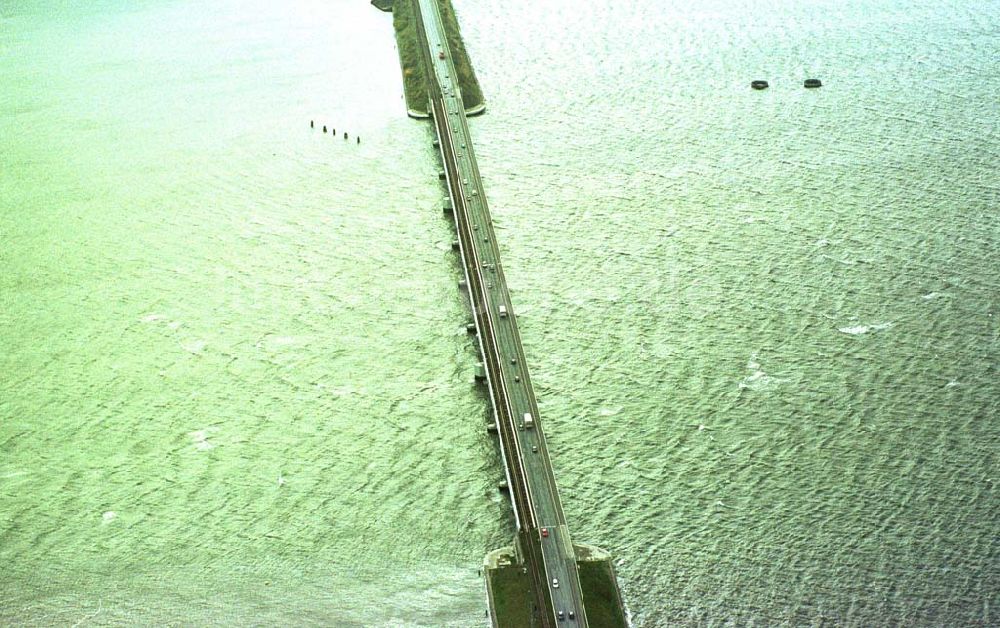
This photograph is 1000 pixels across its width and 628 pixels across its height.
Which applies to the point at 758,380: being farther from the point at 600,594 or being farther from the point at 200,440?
the point at 200,440

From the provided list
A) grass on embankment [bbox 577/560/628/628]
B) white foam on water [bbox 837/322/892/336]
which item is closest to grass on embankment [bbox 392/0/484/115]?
white foam on water [bbox 837/322/892/336]

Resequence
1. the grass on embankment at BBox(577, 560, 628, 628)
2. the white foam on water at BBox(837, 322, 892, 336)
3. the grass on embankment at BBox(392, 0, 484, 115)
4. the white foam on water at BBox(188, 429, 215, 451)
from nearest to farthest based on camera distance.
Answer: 1. the grass on embankment at BBox(577, 560, 628, 628)
2. the white foam on water at BBox(188, 429, 215, 451)
3. the white foam on water at BBox(837, 322, 892, 336)
4. the grass on embankment at BBox(392, 0, 484, 115)

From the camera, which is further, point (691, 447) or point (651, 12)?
A: point (651, 12)

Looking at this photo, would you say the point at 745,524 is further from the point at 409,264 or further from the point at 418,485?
the point at 409,264

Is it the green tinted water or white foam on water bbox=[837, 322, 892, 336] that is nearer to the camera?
the green tinted water

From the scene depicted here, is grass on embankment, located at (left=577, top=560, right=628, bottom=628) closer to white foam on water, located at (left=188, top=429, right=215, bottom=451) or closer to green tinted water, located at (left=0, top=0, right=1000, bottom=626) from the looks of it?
green tinted water, located at (left=0, top=0, right=1000, bottom=626)

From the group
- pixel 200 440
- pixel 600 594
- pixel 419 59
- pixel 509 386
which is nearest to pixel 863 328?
Answer: pixel 509 386

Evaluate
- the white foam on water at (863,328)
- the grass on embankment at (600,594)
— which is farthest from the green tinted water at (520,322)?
the grass on embankment at (600,594)

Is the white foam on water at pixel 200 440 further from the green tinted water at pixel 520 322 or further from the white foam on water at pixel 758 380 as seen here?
the white foam on water at pixel 758 380

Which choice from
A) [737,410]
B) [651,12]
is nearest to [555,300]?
[737,410]
